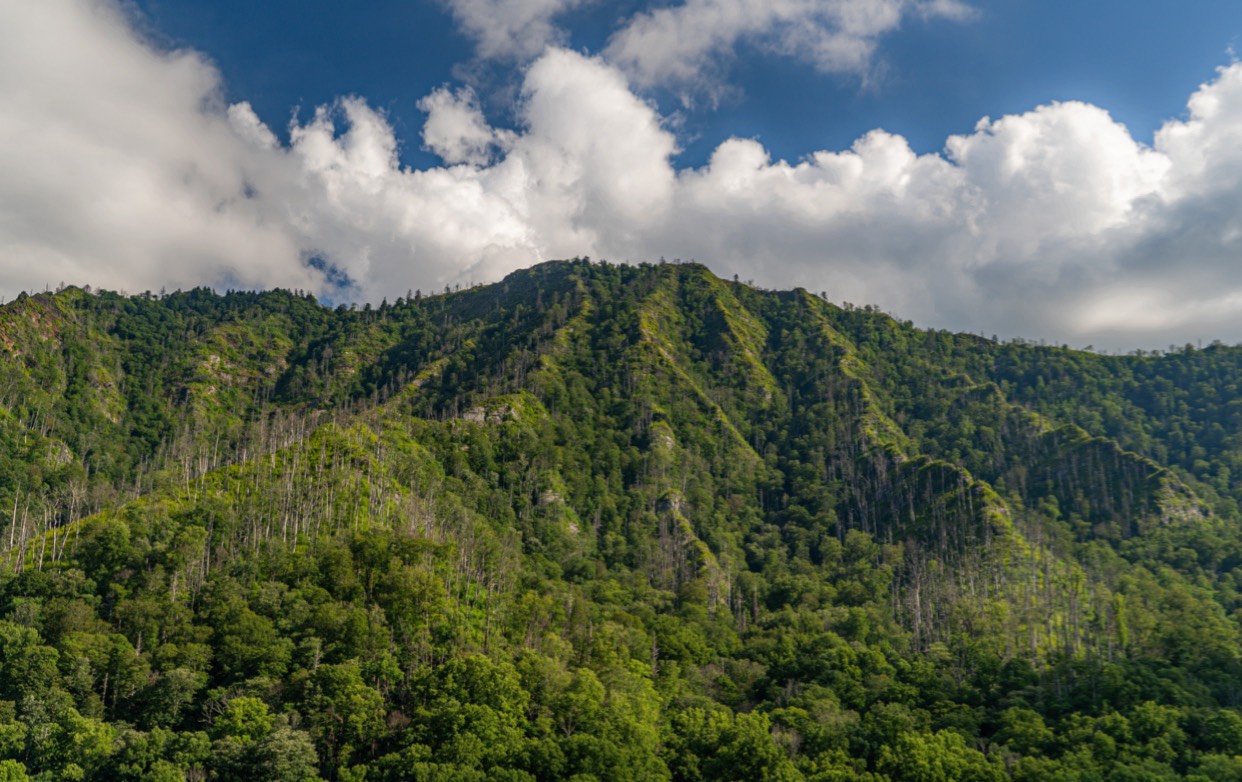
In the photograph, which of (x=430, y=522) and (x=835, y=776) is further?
(x=430, y=522)

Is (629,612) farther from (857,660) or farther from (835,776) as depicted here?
(835,776)

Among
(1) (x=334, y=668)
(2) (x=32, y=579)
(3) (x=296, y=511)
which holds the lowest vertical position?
(1) (x=334, y=668)

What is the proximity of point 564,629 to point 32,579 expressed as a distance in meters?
84.5

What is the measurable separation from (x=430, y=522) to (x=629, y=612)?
158 feet

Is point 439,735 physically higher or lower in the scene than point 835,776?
higher

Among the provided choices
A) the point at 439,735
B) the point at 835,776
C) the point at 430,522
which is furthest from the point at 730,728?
the point at 430,522

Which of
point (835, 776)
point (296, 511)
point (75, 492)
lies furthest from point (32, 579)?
point (835, 776)

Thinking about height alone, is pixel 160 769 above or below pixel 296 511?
below

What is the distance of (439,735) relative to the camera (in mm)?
91688

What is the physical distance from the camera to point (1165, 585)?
189125mm

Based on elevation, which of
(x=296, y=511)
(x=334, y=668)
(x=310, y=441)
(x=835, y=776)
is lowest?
(x=835, y=776)

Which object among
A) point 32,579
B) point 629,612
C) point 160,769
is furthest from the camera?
point 629,612

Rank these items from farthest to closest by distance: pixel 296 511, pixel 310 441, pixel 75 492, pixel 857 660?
1. pixel 75 492
2. pixel 310 441
3. pixel 296 511
4. pixel 857 660

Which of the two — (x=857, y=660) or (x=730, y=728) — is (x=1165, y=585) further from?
(x=730, y=728)
